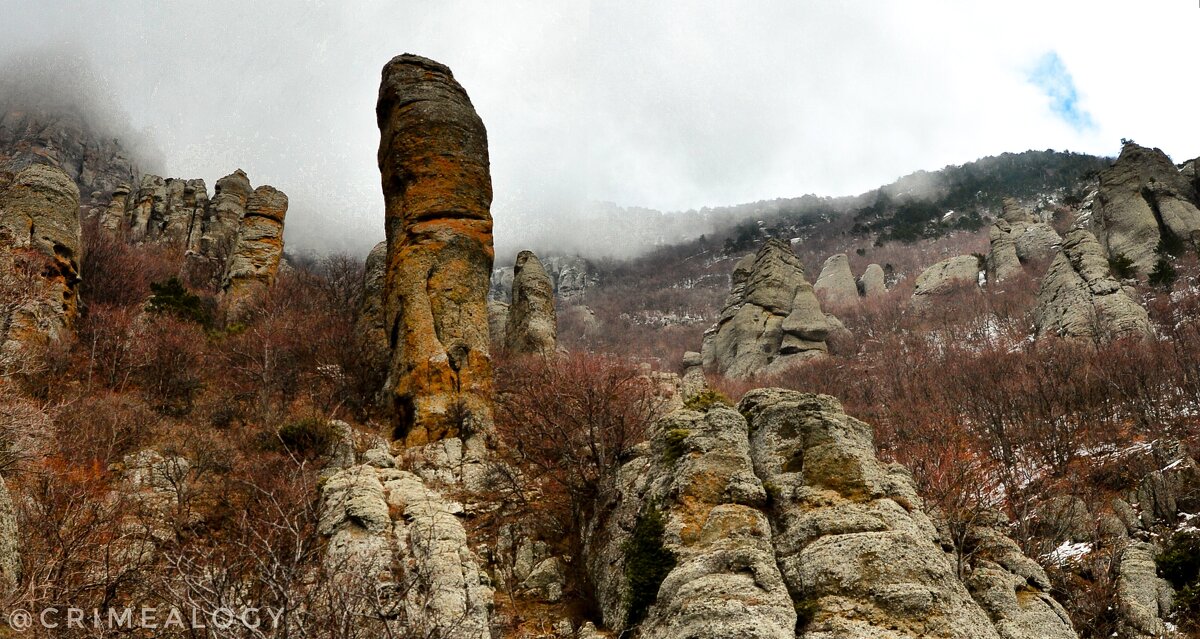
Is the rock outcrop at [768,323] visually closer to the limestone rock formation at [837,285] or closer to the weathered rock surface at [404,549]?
the limestone rock formation at [837,285]

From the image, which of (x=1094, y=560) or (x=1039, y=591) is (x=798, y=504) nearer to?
(x=1039, y=591)

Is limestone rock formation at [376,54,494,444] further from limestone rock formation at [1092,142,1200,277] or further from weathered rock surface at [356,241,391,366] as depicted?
limestone rock formation at [1092,142,1200,277]

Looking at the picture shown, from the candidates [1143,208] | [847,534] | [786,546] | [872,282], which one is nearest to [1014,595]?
[847,534]

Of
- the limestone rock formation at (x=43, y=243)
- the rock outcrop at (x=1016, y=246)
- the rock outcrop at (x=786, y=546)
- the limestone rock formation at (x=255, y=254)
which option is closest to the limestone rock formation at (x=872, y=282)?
the rock outcrop at (x=1016, y=246)

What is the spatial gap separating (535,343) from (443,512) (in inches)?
780

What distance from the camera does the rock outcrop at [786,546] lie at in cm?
684

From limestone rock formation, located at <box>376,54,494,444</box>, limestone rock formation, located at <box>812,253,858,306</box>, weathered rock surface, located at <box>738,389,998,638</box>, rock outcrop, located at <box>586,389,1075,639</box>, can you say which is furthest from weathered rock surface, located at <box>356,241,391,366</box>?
limestone rock formation, located at <box>812,253,858,306</box>

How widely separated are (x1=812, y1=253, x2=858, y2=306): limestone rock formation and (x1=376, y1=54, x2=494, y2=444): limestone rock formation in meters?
62.1

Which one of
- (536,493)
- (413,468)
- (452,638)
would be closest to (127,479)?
(413,468)

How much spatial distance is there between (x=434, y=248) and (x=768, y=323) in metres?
36.6

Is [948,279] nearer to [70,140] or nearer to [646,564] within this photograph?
[646,564]

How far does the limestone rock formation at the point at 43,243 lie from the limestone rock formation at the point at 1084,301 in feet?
142

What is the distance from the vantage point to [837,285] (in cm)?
8106

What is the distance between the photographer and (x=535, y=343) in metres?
30.1
